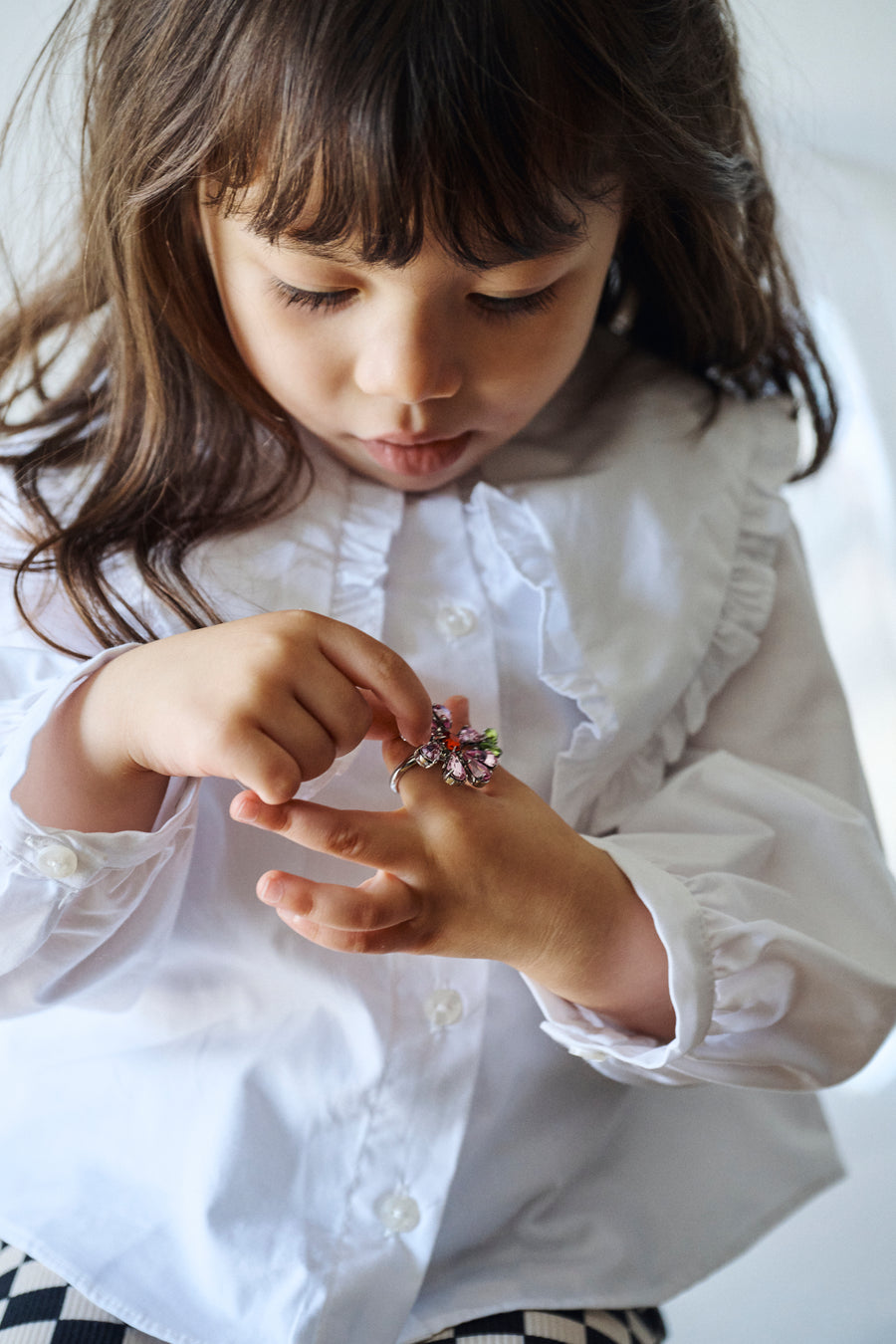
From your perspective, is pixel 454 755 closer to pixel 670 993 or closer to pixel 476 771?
pixel 476 771

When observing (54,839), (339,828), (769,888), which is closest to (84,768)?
(54,839)

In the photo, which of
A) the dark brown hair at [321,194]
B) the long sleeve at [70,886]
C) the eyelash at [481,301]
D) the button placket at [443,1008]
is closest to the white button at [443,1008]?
the button placket at [443,1008]

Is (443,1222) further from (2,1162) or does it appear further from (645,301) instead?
(645,301)

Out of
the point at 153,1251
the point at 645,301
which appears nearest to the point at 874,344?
the point at 645,301

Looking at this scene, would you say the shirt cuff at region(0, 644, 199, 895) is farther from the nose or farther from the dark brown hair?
the nose

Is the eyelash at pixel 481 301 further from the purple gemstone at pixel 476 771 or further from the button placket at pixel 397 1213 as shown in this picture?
the button placket at pixel 397 1213

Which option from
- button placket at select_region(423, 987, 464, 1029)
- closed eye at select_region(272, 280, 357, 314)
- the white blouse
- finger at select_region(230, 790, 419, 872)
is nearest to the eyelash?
closed eye at select_region(272, 280, 357, 314)
